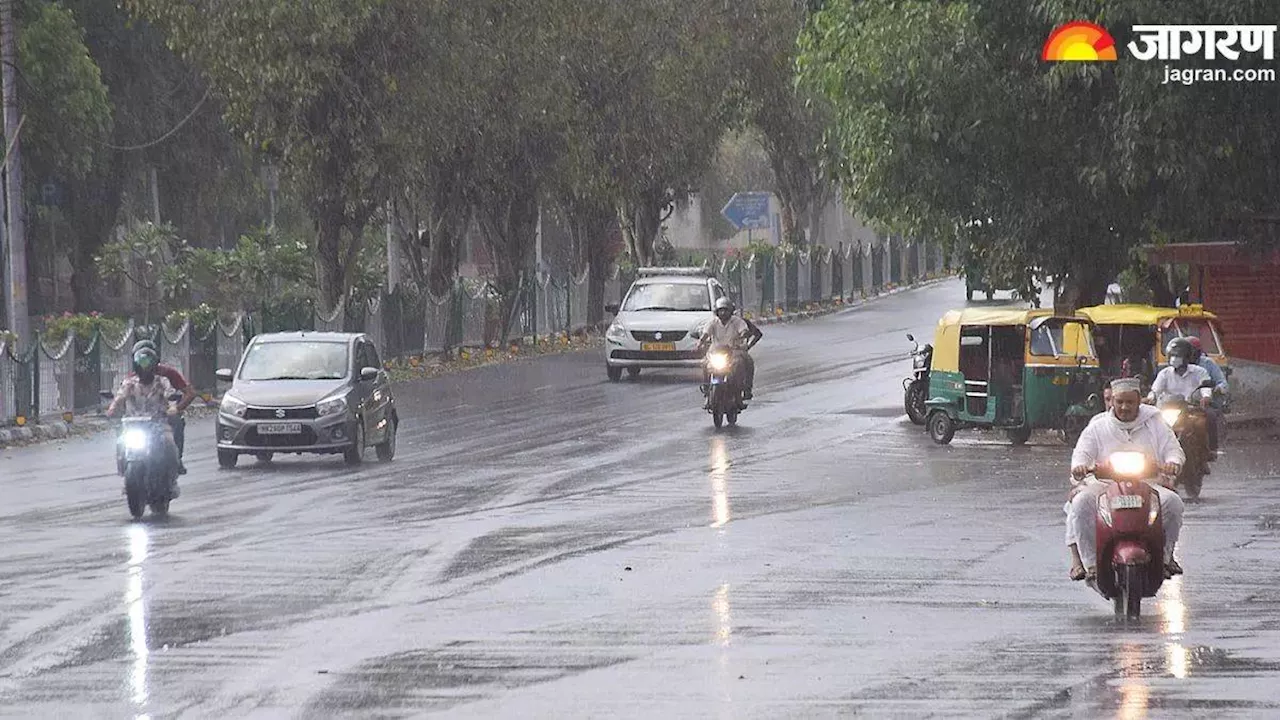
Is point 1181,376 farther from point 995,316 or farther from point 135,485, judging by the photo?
point 135,485

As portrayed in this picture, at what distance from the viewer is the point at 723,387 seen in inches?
1225

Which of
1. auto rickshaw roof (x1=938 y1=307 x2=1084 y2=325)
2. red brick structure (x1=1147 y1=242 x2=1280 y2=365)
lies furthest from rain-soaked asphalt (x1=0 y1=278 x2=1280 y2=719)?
red brick structure (x1=1147 y1=242 x2=1280 y2=365)

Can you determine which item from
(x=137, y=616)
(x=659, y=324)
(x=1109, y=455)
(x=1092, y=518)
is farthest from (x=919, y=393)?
(x=137, y=616)

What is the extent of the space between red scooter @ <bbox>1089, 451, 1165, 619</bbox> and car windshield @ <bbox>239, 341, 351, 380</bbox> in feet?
48.3

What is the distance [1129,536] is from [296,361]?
51.2 feet

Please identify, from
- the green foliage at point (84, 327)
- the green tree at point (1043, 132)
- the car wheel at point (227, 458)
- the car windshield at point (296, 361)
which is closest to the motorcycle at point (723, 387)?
the green tree at point (1043, 132)

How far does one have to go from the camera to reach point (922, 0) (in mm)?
31672

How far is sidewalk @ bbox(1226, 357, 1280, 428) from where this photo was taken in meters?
30.9

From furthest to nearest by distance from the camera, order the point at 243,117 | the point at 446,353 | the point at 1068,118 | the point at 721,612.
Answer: the point at 446,353, the point at 243,117, the point at 1068,118, the point at 721,612

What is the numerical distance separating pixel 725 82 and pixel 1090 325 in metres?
32.9

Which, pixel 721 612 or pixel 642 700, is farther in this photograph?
pixel 721 612

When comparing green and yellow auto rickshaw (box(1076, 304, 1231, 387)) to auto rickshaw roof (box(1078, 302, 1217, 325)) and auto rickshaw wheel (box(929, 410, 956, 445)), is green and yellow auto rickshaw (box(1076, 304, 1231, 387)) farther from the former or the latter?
auto rickshaw wheel (box(929, 410, 956, 445))

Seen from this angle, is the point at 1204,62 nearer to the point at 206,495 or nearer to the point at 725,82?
the point at 206,495

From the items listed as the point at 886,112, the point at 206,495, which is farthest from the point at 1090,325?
the point at 206,495
